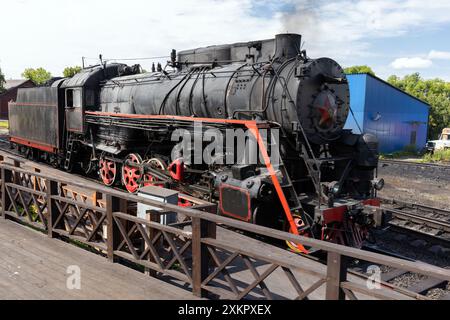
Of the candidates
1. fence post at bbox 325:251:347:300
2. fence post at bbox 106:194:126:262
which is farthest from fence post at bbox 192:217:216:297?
fence post at bbox 325:251:347:300

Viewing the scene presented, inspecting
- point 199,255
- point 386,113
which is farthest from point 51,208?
point 386,113

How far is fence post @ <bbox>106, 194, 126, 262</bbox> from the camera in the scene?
487 centimetres

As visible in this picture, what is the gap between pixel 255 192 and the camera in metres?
6.64

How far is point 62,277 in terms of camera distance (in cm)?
455

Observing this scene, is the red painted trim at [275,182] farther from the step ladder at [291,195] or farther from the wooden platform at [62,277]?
the wooden platform at [62,277]

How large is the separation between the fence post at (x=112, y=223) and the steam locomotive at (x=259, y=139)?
97.4 inches

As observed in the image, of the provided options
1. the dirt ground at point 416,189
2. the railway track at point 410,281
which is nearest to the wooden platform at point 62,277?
the railway track at point 410,281

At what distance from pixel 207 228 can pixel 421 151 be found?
95.7 feet

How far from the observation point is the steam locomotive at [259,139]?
271 inches

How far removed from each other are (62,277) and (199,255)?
172 centimetres

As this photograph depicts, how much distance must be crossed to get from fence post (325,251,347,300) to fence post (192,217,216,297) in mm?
1411

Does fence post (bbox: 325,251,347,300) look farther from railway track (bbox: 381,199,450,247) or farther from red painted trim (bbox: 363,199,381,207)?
railway track (bbox: 381,199,450,247)

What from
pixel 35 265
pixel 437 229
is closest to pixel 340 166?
pixel 437 229
